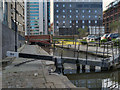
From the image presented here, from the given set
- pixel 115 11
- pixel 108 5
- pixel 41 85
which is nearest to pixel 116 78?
pixel 41 85

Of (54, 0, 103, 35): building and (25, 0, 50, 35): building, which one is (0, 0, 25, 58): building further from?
(25, 0, 50, 35): building

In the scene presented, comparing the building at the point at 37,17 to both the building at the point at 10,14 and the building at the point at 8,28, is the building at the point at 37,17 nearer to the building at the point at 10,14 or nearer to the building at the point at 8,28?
the building at the point at 10,14

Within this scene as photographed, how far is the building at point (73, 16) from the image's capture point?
75812 millimetres

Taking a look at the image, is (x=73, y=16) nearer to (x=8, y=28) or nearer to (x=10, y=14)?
(x=10, y=14)

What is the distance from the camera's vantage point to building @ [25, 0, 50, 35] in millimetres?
113562

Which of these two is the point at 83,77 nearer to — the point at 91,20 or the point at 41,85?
the point at 41,85

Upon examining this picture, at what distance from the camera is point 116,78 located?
8.56 m

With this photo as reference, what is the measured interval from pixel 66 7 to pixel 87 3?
1155 centimetres

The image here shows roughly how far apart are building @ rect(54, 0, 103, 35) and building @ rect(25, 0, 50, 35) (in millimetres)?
37755

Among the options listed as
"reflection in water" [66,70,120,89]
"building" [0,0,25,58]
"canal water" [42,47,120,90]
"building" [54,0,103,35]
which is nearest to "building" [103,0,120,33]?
"building" [54,0,103,35]

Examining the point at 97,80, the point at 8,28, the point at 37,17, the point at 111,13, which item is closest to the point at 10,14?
the point at 8,28

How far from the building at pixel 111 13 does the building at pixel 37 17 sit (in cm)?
4913

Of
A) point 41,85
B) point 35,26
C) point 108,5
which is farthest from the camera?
point 35,26

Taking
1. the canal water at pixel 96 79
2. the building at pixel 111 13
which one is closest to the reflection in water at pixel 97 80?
the canal water at pixel 96 79
